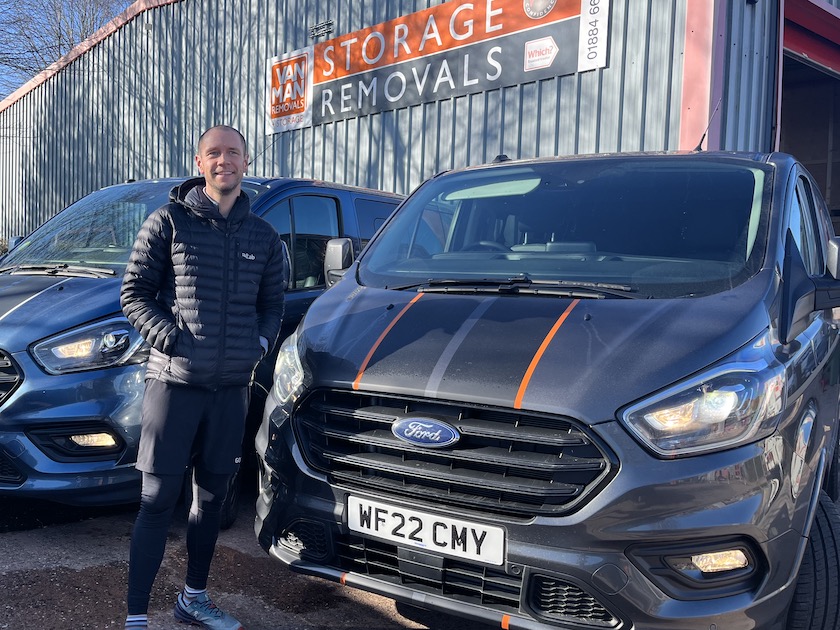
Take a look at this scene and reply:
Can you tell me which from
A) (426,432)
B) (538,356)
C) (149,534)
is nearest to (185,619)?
(149,534)

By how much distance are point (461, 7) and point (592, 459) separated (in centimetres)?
773

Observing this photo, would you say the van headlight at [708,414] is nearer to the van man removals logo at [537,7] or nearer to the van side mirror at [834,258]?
the van side mirror at [834,258]

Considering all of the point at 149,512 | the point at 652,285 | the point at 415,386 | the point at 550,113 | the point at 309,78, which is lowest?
the point at 149,512

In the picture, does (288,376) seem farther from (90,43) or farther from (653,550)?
(90,43)

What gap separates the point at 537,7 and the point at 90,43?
36.9 feet

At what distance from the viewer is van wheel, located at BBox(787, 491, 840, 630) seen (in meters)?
2.39

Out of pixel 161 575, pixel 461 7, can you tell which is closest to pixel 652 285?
pixel 161 575

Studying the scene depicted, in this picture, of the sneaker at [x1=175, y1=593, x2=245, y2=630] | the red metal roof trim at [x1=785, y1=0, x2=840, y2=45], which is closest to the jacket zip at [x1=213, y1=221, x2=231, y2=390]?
the sneaker at [x1=175, y1=593, x2=245, y2=630]

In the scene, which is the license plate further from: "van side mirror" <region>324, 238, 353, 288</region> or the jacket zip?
"van side mirror" <region>324, 238, 353, 288</region>

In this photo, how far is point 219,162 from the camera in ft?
8.93

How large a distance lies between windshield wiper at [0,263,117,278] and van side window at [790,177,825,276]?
306 centimetres

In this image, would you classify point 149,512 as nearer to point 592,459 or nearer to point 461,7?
point 592,459

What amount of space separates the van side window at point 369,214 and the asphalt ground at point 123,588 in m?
2.07

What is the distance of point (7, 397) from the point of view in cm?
333
